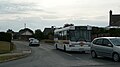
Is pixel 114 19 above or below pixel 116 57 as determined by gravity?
above

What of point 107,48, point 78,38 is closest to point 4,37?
point 78,38

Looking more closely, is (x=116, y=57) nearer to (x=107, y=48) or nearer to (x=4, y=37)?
(x=107, y=48)

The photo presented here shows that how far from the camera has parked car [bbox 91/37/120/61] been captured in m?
19.5

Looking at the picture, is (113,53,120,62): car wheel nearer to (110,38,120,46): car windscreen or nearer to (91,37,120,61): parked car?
(91,37,120,61): parked car

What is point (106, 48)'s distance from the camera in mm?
20656

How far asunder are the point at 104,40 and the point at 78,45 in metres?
7.62

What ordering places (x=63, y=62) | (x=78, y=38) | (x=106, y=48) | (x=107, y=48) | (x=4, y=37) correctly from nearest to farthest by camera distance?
(x=63, y=62), (x=107, y=48), (x=106, y=48), (x=78, y=38), (x=4, y=37)

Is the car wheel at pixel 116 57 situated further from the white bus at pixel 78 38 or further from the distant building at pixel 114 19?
the distant building at pixel 114 19

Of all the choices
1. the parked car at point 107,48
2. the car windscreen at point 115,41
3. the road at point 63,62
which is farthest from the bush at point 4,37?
the car windscreen at point 115,41

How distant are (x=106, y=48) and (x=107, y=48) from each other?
0.44 feet

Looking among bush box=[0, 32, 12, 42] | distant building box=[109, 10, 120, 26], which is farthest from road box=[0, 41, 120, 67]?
distant building box=[109, 10, 120, 26]

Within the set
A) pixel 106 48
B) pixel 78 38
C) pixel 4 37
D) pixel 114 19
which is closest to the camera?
pixel 106 48

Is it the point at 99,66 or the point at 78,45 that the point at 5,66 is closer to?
the point at 99,66

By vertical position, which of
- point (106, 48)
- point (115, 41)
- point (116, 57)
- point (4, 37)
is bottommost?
point (116, 57)
